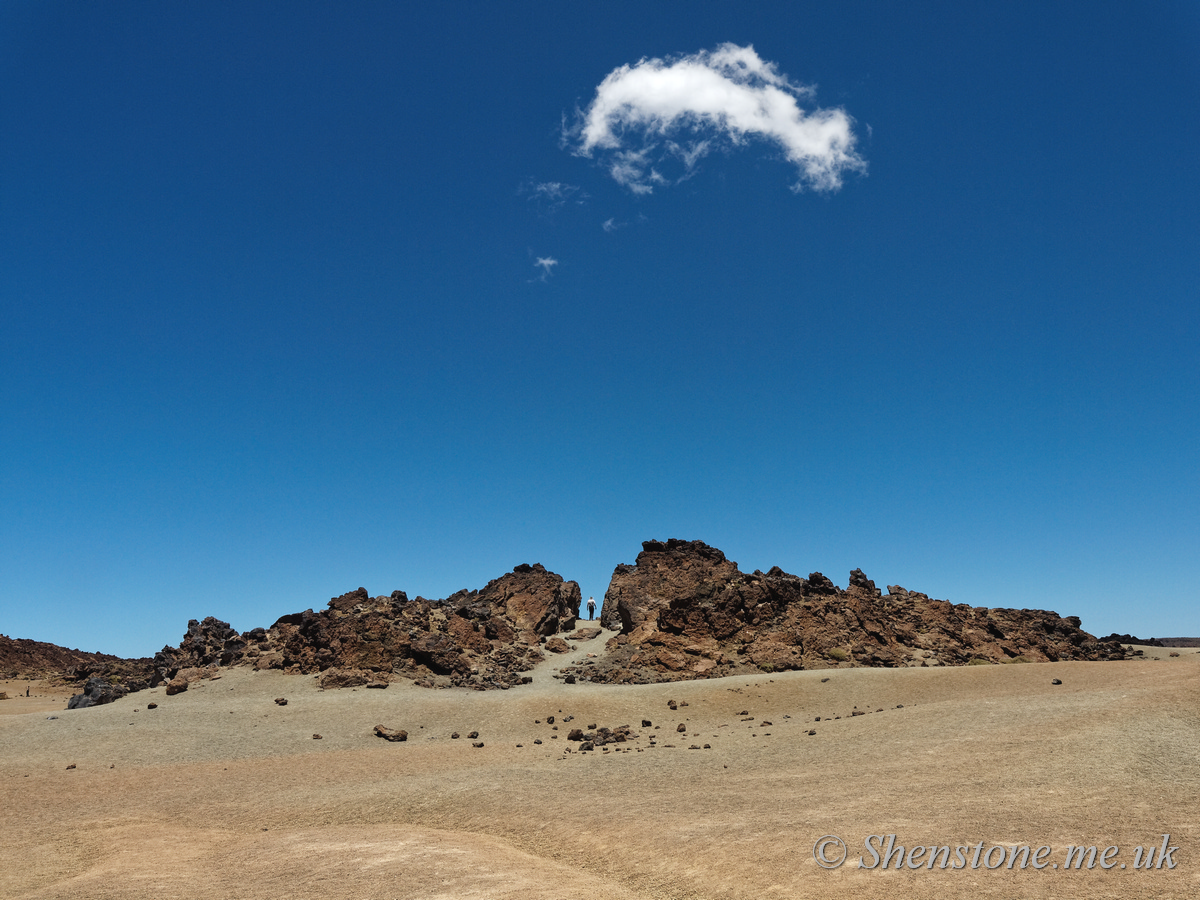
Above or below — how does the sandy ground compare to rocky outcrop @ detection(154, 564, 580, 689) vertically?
below

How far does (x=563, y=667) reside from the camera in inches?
1398

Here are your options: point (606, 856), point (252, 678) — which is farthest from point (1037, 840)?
point (252, 678)

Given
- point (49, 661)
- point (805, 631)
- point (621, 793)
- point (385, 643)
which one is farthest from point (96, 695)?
point (49, 661)

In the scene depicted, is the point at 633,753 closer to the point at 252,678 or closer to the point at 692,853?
the point at 692,853

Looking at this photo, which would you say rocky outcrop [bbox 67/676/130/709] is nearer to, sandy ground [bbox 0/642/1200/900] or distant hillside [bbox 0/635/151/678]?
sandy ground [bbox 0/642/1200/900]

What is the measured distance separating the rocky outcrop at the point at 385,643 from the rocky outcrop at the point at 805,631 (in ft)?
18.0

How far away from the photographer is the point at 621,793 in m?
13.7

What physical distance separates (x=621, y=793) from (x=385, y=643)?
21.8 m

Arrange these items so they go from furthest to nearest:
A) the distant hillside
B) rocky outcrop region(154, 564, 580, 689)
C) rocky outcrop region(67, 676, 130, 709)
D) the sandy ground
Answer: the distant hillside
rocky outcrop region(154, 564, 580, 689)
rocky outcrop region(67, 676, 130, 709)
the sandy ground

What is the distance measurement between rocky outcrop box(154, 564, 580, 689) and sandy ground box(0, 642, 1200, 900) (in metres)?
6.01

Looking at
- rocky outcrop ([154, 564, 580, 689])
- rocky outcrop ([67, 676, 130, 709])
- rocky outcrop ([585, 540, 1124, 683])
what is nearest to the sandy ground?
rocky outcrop ([67, 676, 130, 709])

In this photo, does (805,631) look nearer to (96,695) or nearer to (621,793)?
(621,793)

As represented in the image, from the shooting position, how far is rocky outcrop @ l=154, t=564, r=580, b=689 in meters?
31.7

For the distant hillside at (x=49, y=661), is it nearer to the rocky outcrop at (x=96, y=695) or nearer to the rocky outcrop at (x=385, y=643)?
the rocky outcrop at (x=385, y=643)
